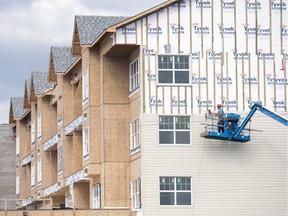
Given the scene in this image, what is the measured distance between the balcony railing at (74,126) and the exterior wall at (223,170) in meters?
10.5

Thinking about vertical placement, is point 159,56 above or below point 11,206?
above

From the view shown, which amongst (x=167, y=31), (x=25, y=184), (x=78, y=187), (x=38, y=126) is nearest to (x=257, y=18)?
(x=167, y=31)

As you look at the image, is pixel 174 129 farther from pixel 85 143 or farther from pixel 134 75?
pixel 85 143

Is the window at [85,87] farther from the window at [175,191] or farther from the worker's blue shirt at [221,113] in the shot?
the worker's blue shirt at [221,113]

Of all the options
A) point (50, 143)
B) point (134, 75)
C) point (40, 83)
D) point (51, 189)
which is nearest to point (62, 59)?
point (50, 143)

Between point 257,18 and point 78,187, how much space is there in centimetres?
1870

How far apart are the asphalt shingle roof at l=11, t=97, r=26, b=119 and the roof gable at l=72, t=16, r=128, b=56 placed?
1207 inches

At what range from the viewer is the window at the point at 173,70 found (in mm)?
57656

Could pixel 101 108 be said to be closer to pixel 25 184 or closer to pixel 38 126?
pixel 38 126

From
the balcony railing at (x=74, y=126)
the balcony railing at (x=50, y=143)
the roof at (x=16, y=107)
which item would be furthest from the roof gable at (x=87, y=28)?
the roof at (x=16, y=107)

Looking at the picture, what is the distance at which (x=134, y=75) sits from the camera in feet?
196

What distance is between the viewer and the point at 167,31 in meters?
58.1

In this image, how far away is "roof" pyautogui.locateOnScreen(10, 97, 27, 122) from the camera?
316ft

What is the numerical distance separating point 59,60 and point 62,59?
298 millimetres
